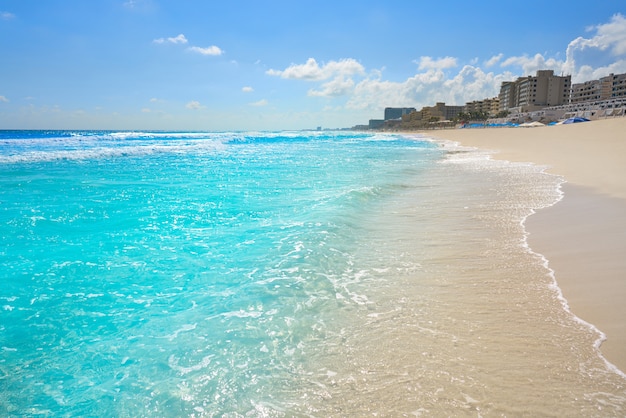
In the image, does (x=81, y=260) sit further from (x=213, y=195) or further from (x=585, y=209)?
(x=585, y=209)

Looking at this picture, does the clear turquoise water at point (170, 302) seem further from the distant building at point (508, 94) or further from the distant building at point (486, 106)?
the distant building at point (486, 106)

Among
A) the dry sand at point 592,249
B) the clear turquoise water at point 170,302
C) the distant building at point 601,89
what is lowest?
the clear turquoise water at point 170,302

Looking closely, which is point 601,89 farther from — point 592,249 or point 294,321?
point 294,321

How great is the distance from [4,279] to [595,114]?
8417 cm

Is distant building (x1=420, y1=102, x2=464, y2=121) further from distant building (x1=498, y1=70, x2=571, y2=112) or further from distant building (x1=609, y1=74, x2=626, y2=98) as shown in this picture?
distant building (x1=609, y1=74, x2=626, y2=98)

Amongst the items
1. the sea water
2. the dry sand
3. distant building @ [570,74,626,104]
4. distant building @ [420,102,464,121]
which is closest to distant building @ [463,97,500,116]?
distant building @ [420,102,464,121]

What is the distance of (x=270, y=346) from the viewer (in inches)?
145

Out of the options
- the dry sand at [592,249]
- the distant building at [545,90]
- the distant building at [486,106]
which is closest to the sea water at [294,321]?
the dry sand at [592,249]

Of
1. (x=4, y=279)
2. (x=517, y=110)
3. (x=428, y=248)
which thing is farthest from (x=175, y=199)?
(x=517, y=110)

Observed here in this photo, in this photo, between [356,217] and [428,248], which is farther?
[356,217]

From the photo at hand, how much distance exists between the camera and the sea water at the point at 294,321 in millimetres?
2898

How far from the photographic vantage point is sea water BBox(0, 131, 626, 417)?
2898 mm

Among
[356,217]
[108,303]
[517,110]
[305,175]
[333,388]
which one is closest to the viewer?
[333,388]

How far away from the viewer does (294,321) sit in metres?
4.18
